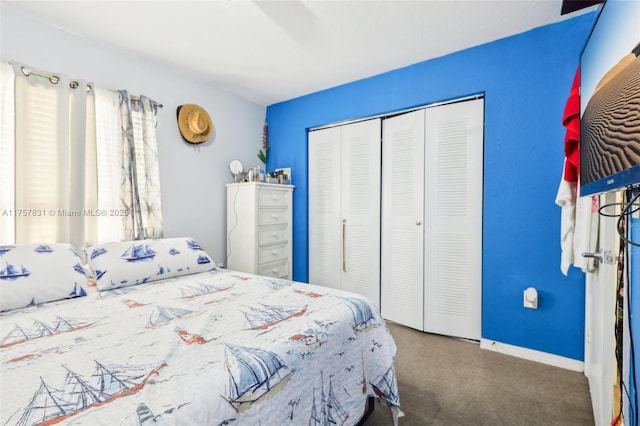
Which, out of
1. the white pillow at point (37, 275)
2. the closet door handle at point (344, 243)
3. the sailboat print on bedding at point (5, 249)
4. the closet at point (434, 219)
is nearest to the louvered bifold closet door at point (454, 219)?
the closet at point (434, 219)

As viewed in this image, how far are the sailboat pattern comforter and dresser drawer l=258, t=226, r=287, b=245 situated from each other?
55.2 inches

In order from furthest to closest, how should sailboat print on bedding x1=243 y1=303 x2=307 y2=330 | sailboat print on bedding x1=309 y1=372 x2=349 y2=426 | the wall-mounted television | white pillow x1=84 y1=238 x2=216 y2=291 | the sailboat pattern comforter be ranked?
1. white pillow x1=84 y1=238 x2=216 y2=291
2. sailboat print on bedding x1=243 y1=303 x2=307 y2=330
3. sailboat print on bedding x1=309 y1=372 x2=349 y2=426
4. the sailboat pattern comforter
5. the wall-mounted television

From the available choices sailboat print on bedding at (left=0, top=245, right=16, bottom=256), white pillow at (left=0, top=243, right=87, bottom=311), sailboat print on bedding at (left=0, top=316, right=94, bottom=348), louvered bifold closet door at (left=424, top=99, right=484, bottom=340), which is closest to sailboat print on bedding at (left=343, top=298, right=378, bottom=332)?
sailboat print on bedding at (left=0, top=316, right=94, bottom=348)

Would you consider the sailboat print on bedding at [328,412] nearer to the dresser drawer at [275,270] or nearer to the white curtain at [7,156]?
the dresser drawer at [275,270]

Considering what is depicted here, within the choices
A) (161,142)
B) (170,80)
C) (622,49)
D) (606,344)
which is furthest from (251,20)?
(606,344)

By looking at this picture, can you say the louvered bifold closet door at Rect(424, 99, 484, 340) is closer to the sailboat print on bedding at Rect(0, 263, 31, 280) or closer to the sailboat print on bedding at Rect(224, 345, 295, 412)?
the sailboat print on bedding at Rect(224, 345, 295, 412)

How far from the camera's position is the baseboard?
209cm

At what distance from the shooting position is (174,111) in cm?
293

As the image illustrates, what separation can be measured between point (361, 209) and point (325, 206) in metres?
0.48

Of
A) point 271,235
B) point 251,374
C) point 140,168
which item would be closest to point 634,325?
point 251,374

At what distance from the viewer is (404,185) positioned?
9.36 feet

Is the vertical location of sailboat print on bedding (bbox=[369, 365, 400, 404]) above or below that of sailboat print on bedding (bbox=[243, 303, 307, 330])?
below

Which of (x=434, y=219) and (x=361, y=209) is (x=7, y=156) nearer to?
(x=361, y=209)

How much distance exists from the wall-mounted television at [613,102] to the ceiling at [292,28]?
4.04ft
